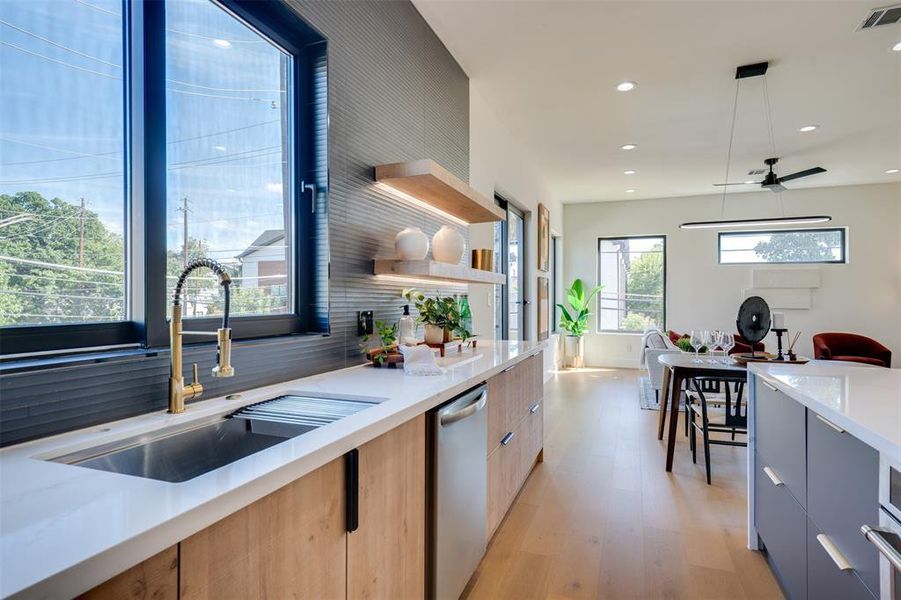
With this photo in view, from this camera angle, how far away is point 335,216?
1.95 meters

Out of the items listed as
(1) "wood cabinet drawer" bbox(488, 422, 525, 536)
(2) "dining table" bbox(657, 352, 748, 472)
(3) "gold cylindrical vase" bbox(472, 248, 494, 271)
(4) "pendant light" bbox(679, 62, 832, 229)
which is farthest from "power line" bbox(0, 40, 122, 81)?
(4) "pendant light" bbox(679, 62, 832, 229)

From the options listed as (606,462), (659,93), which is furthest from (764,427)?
(659,93)

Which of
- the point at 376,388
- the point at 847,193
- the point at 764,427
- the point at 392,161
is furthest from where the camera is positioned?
the point at 847,193

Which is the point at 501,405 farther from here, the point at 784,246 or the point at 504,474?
the point at 784,246

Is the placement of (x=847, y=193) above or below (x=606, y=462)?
above

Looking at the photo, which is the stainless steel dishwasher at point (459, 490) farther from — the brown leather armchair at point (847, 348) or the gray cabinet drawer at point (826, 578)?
the brown leather armchair at point (847, 348)

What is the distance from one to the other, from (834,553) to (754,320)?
1.85 metres

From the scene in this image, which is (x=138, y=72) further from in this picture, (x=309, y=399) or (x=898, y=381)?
(x=898, y=381)

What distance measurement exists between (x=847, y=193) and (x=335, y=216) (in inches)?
311

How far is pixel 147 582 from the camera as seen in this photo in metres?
0.62

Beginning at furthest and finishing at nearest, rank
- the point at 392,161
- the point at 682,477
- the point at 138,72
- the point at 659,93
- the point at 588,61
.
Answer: the point at 659,93 < the point at 588,61 < the point at 682,477 < the point at 392,161 < the point at 138,72

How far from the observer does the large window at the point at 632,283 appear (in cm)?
780

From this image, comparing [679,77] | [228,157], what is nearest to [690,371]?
[679,77]

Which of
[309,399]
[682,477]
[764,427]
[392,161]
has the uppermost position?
[392,161]
